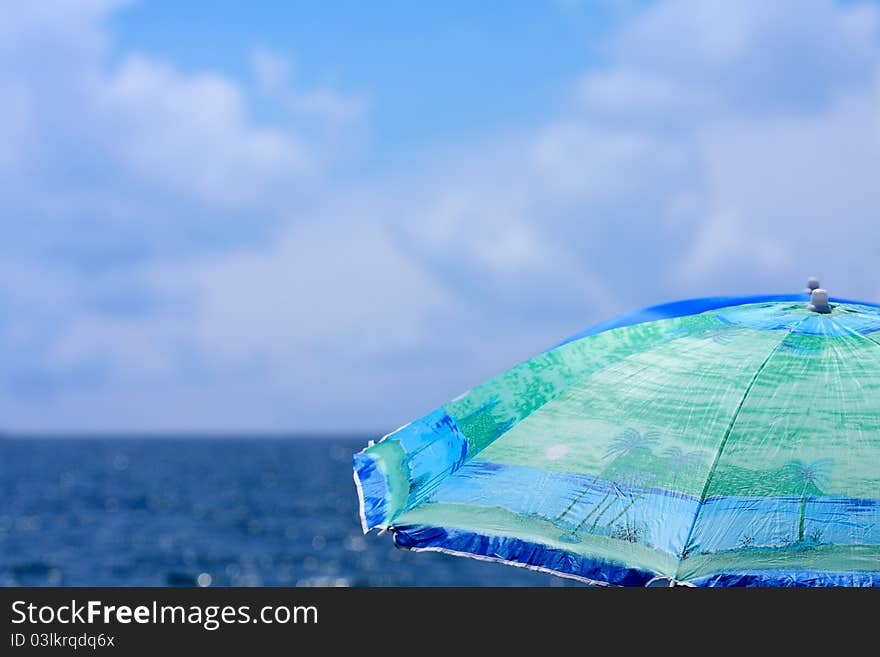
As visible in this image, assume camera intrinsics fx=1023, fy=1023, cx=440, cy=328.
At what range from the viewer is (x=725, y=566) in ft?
13.8

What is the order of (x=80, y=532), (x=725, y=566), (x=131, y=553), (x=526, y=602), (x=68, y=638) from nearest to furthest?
(x=725, y=566) < (x=526, y=602) < (x=68, y=638) < (x=131, y=553) < (x=80, y=532)

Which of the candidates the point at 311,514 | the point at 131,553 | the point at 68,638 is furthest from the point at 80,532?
the point at 68,638

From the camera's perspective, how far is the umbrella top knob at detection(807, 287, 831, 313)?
496cm

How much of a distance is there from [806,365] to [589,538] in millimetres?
1282

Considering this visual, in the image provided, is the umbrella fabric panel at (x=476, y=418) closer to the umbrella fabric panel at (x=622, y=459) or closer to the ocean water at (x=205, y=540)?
the umbrella fabric panel at (x=622, y=459)

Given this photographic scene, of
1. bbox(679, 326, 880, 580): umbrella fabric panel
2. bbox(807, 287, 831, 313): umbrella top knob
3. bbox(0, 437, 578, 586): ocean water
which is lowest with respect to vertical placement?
bbox(679, 326, 880, 580): umbrella fabric panel

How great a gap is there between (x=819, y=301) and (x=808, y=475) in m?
1.00

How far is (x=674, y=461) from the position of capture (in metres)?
4.49

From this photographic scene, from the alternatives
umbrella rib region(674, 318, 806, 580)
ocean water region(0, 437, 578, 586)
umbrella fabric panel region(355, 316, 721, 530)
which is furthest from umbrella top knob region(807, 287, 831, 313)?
ocean water region(0, 437, 578, 586)

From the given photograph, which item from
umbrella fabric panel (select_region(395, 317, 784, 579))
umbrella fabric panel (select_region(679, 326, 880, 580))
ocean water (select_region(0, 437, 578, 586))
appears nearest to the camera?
umbrella fabric panel (select_region(679, 326, 880, 580))

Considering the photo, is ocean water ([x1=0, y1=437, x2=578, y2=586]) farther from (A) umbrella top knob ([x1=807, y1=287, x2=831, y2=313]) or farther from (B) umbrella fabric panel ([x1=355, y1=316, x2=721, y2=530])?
(A) umbrella top knob ([x1=807, y1=287, x2=831, y2=313])

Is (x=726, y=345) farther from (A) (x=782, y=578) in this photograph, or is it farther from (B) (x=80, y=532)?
(B) (x=80, y=532)

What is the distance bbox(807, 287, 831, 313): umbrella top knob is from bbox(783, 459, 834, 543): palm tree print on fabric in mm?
908

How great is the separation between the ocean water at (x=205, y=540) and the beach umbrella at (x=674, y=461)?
2458cm
